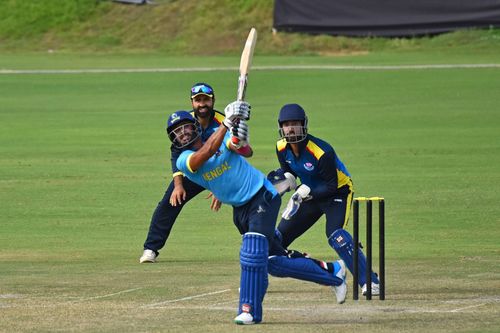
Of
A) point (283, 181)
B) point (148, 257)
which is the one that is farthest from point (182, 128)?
point (148, 257)

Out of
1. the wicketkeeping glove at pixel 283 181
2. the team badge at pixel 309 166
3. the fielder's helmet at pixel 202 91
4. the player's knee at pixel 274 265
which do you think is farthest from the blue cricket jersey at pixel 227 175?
the fielder's helmet at pixel 202 91

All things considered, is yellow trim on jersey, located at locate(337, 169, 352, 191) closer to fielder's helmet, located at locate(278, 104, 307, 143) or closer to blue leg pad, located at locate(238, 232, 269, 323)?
fielder's helmet, located at locate(278, 104, 307, 143)

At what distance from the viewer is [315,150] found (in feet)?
37.5

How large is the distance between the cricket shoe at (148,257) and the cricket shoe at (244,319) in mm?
4119

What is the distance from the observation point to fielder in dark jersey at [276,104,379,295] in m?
11.3

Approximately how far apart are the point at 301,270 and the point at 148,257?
3.53m

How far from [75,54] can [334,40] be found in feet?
33.8

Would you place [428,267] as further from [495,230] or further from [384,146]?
[384,146]

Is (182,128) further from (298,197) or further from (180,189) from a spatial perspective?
(180,189)

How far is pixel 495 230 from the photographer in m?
15.6

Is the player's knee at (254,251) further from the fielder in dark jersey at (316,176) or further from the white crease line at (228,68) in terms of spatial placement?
the white crease line at (228,68)

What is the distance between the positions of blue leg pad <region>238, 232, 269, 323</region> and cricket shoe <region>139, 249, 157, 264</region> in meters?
4.02

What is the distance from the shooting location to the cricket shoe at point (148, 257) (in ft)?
43.8

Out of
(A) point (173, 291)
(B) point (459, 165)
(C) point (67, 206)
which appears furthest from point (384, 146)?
(A) point (173, 291)
